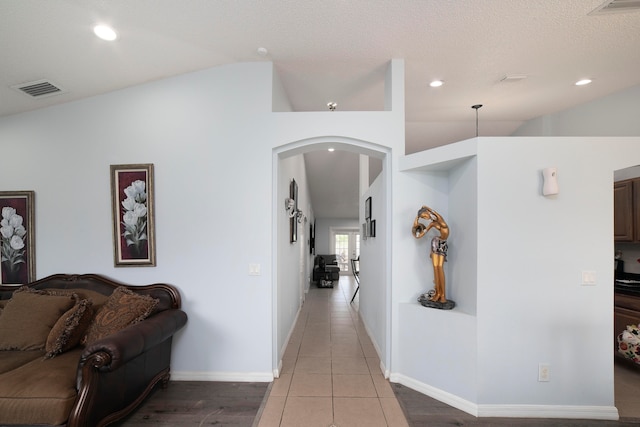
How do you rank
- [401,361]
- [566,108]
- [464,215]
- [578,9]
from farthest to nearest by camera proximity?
[566,108]
[401,361]
[464,215]
[578,9]

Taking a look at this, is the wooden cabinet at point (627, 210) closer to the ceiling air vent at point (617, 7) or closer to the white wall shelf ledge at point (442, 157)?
the ceiling air vent at point (617, 7)

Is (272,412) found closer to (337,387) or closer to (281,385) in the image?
(281,385)

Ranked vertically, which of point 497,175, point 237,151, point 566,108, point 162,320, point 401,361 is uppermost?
point 566,108

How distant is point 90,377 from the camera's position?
1.71 m

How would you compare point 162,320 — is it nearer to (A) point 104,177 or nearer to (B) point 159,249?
(B) point 159,249

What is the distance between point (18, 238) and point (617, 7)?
18.3 ft

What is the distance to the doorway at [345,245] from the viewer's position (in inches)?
409

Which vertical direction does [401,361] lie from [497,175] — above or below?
below

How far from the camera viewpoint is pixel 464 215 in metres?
2.38

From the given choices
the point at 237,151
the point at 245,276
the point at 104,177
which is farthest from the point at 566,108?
the point at 104,177

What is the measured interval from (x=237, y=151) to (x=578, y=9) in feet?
9.61

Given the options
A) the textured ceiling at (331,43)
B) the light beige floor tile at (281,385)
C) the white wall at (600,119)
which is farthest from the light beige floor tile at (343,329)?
the white wall at (600,119)

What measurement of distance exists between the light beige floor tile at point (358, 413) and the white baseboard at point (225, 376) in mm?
736

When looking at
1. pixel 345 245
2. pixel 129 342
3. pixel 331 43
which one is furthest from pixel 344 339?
pixel 345 245
